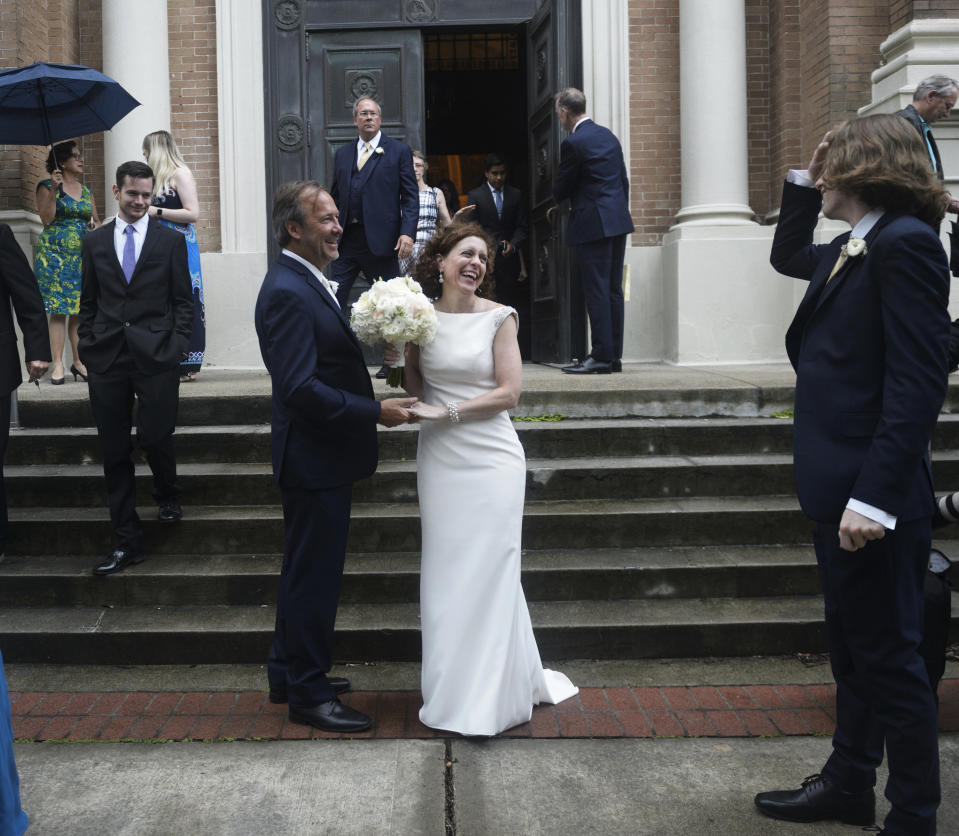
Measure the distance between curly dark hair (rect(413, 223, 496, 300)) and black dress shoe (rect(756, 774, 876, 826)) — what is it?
217 cm

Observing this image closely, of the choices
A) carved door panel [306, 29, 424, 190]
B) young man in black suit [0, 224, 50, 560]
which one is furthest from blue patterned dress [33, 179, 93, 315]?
young man in black suit [0, 224, 50, 560]

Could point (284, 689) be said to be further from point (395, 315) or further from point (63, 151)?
point (63, 151)

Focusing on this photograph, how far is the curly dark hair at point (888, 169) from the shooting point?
2.72m

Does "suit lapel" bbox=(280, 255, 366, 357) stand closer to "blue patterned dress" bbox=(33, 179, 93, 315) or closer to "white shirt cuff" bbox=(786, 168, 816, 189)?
"white shirt cuff" bbox=(786, 168, 816, 189)

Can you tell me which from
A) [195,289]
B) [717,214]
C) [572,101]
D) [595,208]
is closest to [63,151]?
[195,289]

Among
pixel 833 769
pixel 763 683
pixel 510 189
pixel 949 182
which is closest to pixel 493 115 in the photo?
pixel 510 189

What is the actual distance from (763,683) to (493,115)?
13.3m

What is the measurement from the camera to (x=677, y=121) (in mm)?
9477

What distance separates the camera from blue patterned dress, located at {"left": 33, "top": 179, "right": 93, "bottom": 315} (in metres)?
7.78

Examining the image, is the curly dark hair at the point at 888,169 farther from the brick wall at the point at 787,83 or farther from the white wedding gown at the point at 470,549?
the brick wall at the point at 787,83

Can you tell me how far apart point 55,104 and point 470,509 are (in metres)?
4.39

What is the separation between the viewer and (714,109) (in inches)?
356

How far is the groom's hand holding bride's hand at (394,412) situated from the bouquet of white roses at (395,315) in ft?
0.75

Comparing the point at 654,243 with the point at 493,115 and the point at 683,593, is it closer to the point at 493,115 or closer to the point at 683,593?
the point at 683,593
